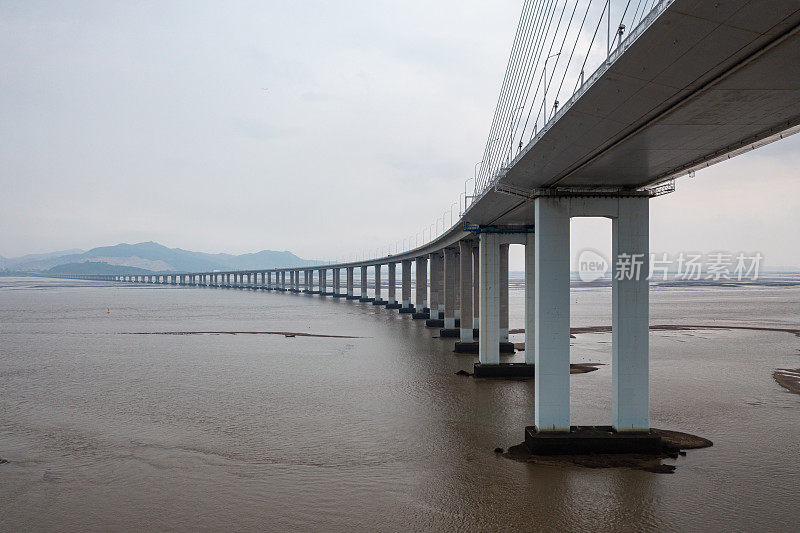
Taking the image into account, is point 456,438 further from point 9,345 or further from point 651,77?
point 9,345

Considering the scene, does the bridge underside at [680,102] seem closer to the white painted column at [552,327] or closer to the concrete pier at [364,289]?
the white painted column at [552,327]

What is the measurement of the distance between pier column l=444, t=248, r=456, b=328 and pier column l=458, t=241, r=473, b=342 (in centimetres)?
969

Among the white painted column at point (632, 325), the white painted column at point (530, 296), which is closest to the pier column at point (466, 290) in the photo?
the white painted column at point (530, 296)

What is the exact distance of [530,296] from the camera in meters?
27.1

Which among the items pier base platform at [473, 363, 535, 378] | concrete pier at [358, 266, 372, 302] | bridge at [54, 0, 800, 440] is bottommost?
pier base platform at [473, 363, 535, 378]

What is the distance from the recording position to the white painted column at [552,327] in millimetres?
17062

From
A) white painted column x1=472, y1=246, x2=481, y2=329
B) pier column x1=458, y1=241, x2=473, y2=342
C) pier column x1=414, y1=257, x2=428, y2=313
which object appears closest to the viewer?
pier column x1=458, y1=241, x2=473, y2=342

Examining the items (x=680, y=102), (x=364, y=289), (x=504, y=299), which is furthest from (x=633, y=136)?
(x=364, y=289)

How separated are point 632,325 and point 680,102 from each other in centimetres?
768

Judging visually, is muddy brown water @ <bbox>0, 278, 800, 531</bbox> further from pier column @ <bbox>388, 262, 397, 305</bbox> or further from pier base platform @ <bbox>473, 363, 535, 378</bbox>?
pier column @ <bbox>388, 262, 397, 305</bbox>

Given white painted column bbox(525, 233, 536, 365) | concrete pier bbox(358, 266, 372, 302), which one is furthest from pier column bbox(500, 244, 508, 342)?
concrete pier bbox(358, 266, 372, 302)

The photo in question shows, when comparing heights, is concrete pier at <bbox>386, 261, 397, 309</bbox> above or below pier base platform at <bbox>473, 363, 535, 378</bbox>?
above

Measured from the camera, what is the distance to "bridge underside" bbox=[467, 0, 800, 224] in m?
7.70

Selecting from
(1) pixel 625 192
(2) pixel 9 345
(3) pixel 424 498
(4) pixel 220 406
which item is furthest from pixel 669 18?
(2) pixel 9 345
